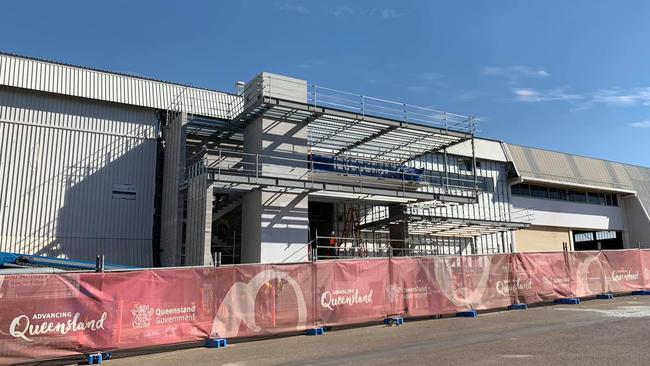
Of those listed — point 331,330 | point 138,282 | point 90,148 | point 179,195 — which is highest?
point 90,148

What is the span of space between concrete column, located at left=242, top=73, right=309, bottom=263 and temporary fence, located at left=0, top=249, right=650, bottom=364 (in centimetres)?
638

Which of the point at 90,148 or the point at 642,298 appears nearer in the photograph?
the point at 642,298

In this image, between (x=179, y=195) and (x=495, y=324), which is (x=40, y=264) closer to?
(x=179, y=195)

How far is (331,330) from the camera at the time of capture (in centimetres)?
1297

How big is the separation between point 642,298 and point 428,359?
13447 millimetres

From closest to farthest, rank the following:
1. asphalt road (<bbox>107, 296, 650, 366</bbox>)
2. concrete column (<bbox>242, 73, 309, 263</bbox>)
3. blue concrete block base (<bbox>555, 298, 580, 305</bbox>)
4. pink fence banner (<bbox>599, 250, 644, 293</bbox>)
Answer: asphalt road (<bbox>107, 296, 650, 366</bbox>), blue concrete block base (<bbox>555, 298, 580, 305</bbox>), pink fence banner (<bbox>599, 250, 644, 293</bbox>), concrete column (<bbox>242, 73, 309, 263</bbox>)

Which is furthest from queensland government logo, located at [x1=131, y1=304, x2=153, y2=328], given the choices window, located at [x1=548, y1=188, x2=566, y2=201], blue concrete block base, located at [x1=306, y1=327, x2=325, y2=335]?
window, located at [x1=548, y1=188, x2=566, y2=201]

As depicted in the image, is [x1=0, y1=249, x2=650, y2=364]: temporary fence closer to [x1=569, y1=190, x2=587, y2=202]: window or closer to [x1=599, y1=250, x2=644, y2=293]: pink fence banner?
[x1=599, y1=250, x2=644, y2=293]: pink fence banner

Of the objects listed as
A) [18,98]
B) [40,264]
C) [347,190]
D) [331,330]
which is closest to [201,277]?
[331,330]

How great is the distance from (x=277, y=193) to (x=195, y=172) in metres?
3.35

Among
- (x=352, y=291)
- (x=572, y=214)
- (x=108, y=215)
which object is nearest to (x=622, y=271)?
(x=352, y=291)

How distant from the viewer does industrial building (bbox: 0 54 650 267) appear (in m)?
19.4

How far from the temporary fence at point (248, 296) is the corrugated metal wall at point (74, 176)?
37.4ft

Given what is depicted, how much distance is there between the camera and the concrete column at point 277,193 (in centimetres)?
1919
